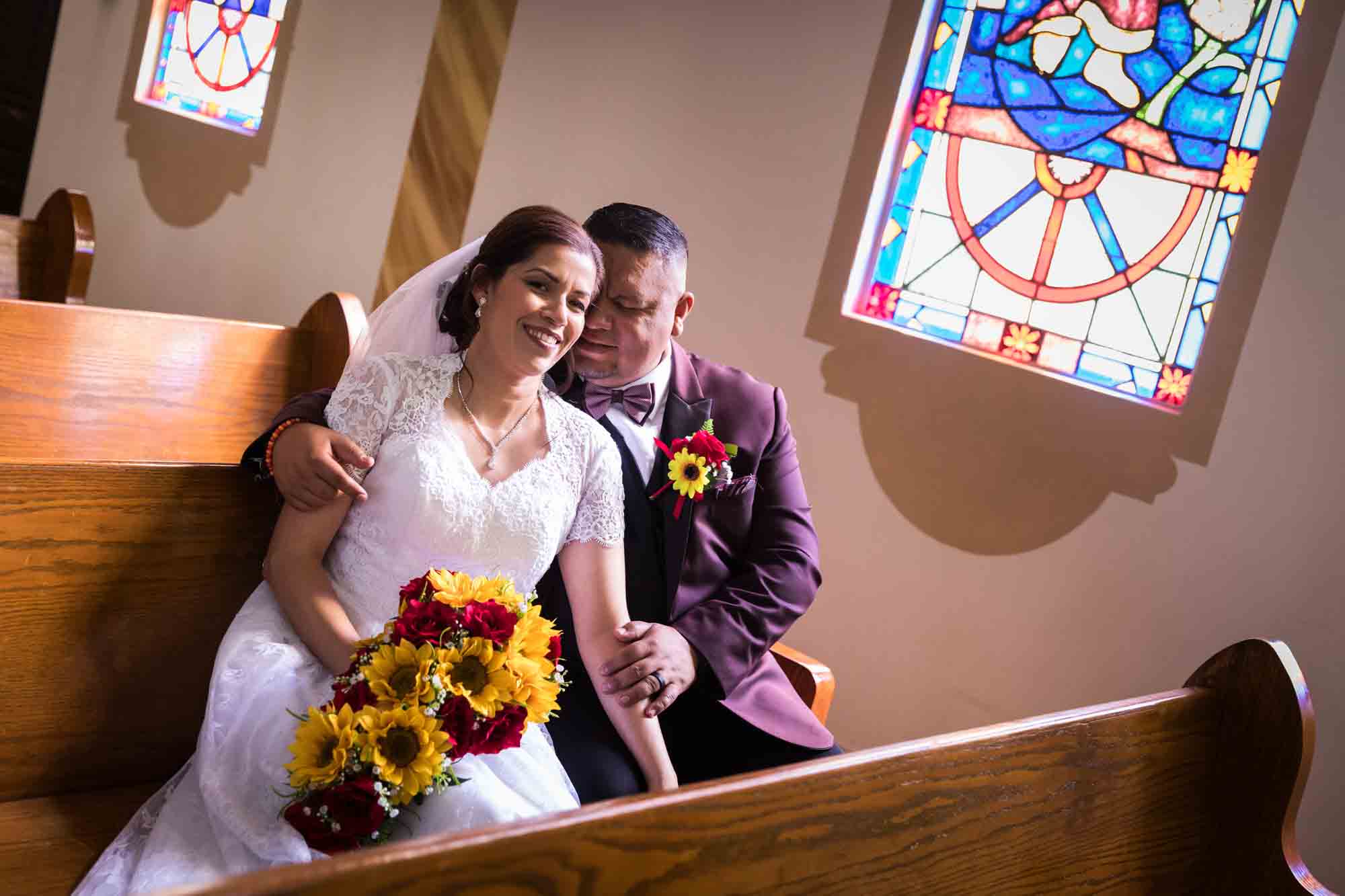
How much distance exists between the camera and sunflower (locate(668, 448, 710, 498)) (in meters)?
2.45

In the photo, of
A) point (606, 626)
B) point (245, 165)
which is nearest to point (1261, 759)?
point (606, 626)

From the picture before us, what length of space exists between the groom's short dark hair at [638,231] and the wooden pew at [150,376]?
3.49ft

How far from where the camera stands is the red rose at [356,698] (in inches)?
64.6

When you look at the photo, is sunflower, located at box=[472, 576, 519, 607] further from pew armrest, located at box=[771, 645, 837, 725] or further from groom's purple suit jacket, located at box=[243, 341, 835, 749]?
pew armrest, located at box=[771, 645, 837, 725]

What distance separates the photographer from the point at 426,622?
1.67m

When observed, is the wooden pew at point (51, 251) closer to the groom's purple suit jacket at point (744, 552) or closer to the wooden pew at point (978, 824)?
the groom's purple suit jacket at point (744, 552)

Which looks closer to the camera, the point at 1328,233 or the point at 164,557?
the point at 164,557

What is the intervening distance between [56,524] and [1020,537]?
8.41ft

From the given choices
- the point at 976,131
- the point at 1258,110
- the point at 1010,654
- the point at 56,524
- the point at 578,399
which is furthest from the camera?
the point at 976,131

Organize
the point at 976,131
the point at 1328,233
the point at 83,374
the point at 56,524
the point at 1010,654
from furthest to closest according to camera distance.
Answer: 1. the point at 976,131
2. the point at 1010,654
3. the point at 1328,233
4. the point at 83,374
5. the point at 56,524

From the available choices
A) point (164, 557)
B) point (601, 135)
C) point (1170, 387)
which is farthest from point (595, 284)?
point (601, 135)

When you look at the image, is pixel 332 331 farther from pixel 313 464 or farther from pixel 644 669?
pixel 644 669

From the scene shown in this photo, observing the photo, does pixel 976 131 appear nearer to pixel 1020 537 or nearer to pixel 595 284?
pixel 1020 537

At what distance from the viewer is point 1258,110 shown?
10.9ft
